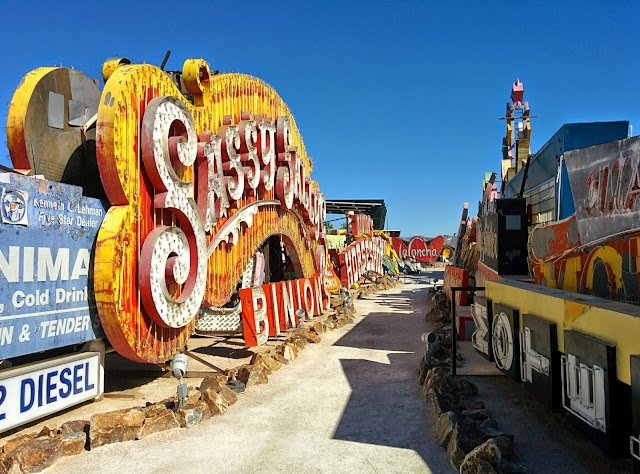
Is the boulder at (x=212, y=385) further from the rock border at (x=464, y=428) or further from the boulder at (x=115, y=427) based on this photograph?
the rock border at (x=464, y=428)

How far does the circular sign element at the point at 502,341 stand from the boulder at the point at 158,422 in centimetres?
402

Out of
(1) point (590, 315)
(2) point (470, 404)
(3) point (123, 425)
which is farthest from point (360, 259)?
(1) point (590, 315)

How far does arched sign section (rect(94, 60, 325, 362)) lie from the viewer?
22.3ft

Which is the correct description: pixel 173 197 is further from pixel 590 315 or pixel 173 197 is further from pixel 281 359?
pixel 590 315

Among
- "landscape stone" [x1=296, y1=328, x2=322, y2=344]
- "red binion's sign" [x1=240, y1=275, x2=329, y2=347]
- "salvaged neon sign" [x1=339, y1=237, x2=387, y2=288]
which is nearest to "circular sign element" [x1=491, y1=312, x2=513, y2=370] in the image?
"red binion's sign" [x1=240, y1=275, x2=329, y2=347]

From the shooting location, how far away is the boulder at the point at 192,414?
619 cm

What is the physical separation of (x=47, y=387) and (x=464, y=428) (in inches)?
190

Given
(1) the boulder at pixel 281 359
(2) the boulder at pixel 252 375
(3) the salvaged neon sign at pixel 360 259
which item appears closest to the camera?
(2) the boulder at pixel 252 375

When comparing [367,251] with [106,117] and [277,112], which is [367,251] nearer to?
[277,112]

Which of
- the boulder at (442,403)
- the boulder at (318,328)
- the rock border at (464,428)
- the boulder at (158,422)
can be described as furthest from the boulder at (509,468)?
the boulder at (318,328)

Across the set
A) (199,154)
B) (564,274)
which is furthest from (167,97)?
(564,274)

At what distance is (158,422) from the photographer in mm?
6031

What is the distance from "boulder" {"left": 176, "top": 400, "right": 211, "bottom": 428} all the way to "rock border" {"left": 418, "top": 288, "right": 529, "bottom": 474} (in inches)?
114

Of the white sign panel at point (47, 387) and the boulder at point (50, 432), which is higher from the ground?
the white sign panel at point (47, 387)
